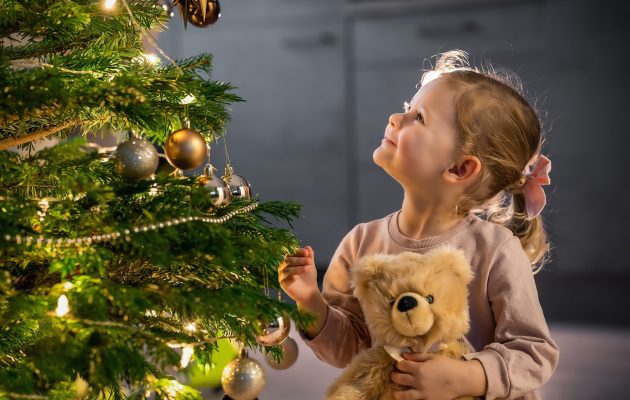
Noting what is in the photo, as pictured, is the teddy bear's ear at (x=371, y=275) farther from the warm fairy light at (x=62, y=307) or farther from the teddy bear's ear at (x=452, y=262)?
the warm fairy light at (x=62, y=307)

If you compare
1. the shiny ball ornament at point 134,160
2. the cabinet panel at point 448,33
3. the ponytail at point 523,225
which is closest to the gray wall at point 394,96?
the cabinet panel at point 448,33

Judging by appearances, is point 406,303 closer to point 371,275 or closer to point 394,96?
point 371,275

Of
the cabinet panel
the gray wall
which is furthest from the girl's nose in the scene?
the cabinet panel

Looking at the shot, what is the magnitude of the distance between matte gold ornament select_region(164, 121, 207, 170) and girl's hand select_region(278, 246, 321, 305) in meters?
0.22

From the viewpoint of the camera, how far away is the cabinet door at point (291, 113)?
2574mm

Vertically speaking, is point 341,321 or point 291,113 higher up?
point 291,113

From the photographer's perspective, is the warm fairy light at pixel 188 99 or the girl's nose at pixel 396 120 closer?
the warm fairy light at pixel 188 99

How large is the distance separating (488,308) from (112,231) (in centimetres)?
46

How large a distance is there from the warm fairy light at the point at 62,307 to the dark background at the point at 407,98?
1.41 metres

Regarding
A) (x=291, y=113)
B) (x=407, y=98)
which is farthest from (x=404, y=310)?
(x=291, y=113)

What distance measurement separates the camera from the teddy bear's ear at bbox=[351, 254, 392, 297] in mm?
751

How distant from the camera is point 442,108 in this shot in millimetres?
870

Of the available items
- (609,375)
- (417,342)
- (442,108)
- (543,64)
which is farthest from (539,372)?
(543,64)

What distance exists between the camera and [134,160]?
62 centimetres
